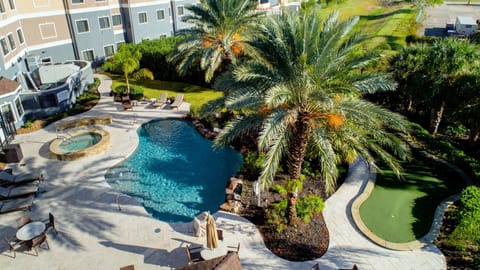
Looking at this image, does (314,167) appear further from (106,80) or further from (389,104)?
(106,80)

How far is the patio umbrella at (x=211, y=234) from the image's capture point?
42.6ft

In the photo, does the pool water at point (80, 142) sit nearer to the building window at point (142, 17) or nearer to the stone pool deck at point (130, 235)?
the stone pool deck at point (130, 235)

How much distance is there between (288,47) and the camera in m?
12.2

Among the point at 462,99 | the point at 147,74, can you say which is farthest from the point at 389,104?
the point at 147,74

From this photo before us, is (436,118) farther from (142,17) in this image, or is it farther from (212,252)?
(142,17)

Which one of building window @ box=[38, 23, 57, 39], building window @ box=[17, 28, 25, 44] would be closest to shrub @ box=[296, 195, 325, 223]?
building window @ box=[17, 28, 25, 44]

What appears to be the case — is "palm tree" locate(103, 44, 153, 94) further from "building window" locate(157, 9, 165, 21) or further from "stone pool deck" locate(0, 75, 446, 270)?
"stone pool deck" locate(0, 75, 446, 270)

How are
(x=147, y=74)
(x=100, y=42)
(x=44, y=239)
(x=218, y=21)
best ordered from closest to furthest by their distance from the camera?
(x=44, y=239) < (x=218, y=21) < (x=147, y=74) < (x=100, y=42)

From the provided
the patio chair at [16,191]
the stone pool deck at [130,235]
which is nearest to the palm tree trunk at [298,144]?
the stone pool deck at [130,235]

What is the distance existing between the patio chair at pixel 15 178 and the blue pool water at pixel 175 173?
3622mm

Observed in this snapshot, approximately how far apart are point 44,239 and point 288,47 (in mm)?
12313

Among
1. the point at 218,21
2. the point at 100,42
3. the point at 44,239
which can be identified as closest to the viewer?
the point at 44,239

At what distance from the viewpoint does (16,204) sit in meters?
16.0

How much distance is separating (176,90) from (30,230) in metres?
19.9
